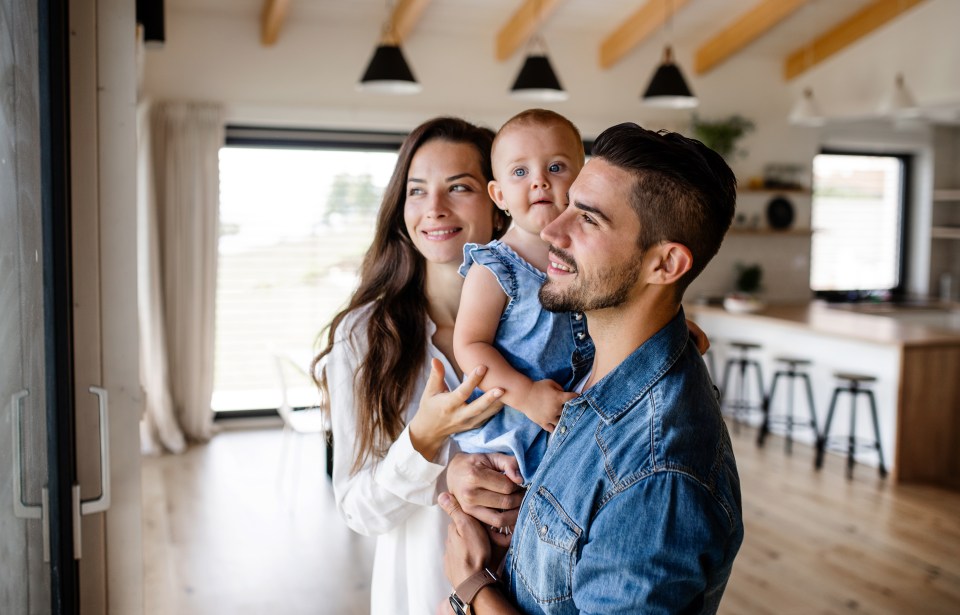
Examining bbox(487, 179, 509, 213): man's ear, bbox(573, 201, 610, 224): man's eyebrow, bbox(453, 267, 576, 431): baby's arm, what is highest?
bbox(487, 179, 509, 213): man's ear


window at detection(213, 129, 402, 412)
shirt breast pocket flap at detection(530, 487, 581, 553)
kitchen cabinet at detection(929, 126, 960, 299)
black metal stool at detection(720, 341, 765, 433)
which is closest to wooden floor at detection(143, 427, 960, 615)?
black metal stool at detection(720, 341, 765, 433)

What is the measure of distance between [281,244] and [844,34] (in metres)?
5.52

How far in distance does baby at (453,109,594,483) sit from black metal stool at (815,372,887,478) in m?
4.72

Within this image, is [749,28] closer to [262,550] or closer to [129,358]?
[262,550]

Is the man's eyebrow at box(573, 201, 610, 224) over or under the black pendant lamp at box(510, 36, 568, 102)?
under

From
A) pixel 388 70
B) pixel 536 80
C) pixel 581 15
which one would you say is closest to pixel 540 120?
pixel 388 70

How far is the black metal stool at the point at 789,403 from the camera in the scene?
6438 millimetres

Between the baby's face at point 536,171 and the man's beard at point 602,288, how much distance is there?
432 mm

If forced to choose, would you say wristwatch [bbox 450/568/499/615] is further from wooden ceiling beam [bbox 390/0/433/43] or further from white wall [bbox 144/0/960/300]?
white wall [bbox 144/0/960/300]

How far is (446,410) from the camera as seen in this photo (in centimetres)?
155

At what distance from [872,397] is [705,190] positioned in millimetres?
5330

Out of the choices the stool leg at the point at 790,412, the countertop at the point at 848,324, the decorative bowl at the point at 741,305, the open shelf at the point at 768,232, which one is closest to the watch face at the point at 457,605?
the countertop at the point at 848,324

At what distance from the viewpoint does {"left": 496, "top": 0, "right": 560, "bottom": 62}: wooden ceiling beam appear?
6759mm

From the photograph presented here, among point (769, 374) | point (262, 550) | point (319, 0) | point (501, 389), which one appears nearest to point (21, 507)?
point (501, 389)
